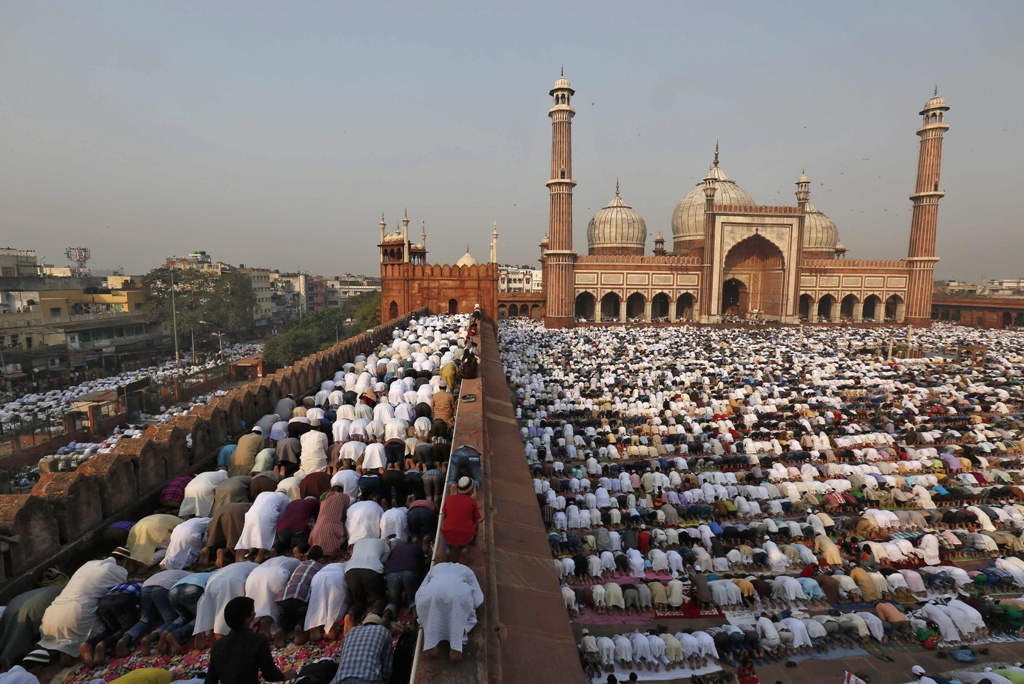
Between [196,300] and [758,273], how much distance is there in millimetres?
41800

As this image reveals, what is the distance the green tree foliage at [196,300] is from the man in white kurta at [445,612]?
4045 centimetres

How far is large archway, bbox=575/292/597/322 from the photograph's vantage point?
38.5m

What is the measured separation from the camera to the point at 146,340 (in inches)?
1387

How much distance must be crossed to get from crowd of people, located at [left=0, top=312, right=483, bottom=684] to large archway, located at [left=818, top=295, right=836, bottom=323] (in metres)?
40.7

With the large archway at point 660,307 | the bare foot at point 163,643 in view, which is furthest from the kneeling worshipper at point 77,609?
the large archway at point 660,307

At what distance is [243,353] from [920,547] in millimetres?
41243

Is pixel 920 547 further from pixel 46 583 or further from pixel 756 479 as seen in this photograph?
pixel 46 583

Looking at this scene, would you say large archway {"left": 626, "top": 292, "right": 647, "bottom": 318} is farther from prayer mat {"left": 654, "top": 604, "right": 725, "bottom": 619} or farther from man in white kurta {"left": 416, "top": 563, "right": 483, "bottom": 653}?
man in white kurta {"left": 416, "top": 563, "right": 483, "bottom": 653}

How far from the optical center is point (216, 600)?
10.6 feet

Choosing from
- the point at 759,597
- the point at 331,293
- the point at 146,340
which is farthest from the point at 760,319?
the point at 331,293

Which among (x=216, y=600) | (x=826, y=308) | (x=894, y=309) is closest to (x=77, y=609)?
(x=216, y=600)

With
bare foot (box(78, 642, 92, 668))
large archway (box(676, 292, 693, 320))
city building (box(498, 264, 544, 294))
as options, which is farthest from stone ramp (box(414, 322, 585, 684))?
city building (box(498, 264, 544, 294))

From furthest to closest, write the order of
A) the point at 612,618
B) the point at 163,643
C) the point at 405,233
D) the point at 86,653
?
the point at 405,233 < the point at 612,618 < the point at 163,643 < the point at 86,653

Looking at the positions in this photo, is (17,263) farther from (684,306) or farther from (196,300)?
(684,306)
